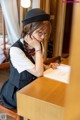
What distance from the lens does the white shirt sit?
1359 mm

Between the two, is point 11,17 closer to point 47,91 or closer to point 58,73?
point 58,73

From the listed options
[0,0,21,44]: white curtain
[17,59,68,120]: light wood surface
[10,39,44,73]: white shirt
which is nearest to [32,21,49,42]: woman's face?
[10,39,44,73]: white shirt

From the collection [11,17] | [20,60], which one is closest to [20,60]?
[20,60]

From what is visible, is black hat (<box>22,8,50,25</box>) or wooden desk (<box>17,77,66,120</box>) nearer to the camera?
wooden desk (<box>17,77,66,120</box>)

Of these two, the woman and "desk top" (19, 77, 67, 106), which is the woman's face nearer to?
the woman

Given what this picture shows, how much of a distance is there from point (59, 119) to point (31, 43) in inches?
27.5

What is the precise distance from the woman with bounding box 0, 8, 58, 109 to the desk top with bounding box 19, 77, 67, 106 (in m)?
0.12

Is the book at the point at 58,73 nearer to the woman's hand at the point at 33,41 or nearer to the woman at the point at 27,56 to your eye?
the woman at the point at 27,56

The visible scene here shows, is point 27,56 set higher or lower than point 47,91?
higher

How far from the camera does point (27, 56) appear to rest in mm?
1458

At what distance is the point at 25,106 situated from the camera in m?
1.13

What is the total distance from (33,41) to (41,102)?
1.91 feet

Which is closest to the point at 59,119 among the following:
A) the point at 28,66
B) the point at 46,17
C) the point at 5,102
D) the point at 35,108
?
the point at 35,108

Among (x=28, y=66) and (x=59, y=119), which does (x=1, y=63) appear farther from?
(x=59, y=119)
